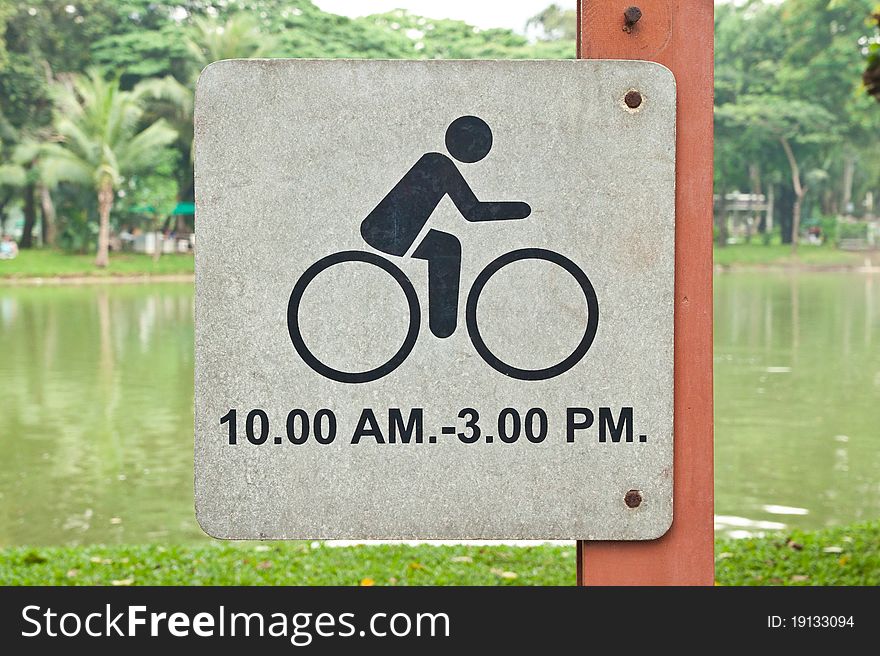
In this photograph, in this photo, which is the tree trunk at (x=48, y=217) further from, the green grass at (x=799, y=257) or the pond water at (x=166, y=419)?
the green grass at (x=799, y=257)

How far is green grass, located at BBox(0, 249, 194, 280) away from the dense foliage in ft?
2.41

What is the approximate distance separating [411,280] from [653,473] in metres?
0.42

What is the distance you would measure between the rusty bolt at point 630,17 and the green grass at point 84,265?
105ft

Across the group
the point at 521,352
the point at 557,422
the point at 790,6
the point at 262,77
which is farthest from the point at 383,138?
the point at 790,6

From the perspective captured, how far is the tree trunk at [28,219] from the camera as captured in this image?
33.8 meters

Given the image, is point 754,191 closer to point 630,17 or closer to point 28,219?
point 28,219

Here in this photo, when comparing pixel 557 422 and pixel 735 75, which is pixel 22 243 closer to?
pixel 735 75

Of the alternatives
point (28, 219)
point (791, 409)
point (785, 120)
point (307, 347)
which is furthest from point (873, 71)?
point (785, 120)

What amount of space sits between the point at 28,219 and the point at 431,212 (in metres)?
35.0

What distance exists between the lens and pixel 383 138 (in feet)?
4.77

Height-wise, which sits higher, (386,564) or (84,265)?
(84,265)

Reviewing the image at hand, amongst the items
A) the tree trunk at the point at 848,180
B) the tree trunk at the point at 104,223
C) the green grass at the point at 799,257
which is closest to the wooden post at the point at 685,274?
the tree trunk at the point at 104,223

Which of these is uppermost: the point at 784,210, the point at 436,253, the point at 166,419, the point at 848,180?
the point at 848,180

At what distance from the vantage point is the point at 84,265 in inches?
1319
